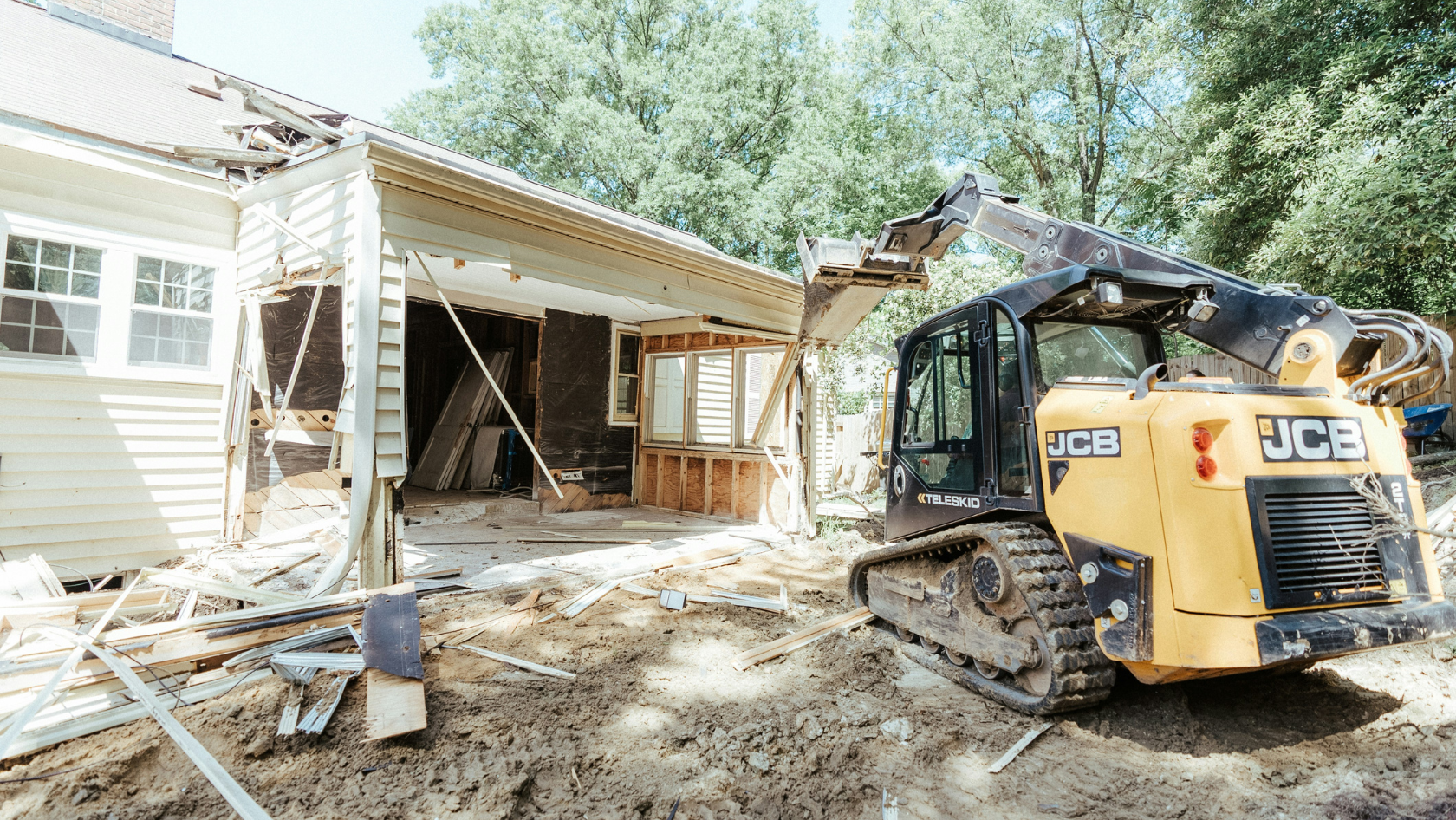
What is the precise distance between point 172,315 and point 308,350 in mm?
1223

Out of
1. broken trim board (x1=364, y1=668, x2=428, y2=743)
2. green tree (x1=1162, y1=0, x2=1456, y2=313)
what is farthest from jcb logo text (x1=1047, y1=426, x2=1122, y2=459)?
green tree (x1=1162, y1=0, x2=1456, y2=313)

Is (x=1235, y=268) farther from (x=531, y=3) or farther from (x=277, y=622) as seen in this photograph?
(x=531, y=3)

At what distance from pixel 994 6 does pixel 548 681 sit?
70.5 ft

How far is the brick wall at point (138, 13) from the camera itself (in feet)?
28.2

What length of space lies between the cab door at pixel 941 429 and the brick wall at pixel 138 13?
11179 millimetres

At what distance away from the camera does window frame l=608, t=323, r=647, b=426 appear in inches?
393

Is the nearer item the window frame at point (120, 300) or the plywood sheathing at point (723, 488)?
the window frame at point (120, 300)

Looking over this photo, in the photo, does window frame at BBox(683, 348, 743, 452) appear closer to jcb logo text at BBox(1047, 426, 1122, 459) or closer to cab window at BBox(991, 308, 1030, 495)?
cab window at BBox(991, 308, 1030, 495)

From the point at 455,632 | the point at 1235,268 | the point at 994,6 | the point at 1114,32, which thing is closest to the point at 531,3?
the point at 994,6

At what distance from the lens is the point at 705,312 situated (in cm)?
768

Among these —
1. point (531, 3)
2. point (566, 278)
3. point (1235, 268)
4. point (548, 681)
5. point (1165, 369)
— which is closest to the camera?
point (1165, 369)

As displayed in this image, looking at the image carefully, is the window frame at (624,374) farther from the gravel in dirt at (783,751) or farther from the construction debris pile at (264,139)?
the gravel in dirt at (783,751)

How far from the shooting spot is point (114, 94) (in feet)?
22.9

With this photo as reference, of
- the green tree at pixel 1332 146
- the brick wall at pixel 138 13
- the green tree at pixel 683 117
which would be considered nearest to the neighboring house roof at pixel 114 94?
the brick wall at pixel 138 13
